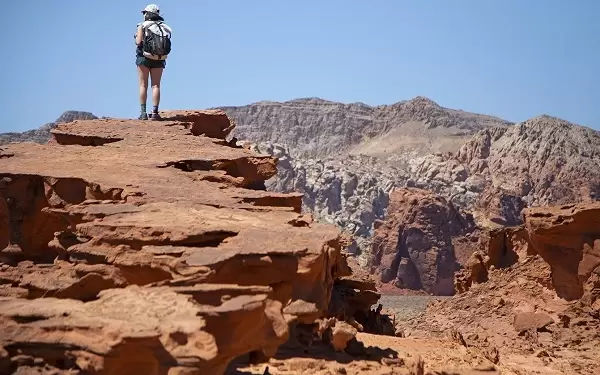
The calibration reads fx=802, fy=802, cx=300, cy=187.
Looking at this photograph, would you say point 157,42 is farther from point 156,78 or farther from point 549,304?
point 549,304

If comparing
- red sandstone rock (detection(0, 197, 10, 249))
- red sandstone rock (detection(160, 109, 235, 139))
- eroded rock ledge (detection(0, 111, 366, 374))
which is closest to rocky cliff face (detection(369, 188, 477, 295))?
red sandstone rock (detection(160, 109, 235, 139))

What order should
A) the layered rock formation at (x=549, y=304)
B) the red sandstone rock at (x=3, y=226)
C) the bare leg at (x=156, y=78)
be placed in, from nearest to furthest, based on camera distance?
the red sandstone rock at (x=3, y=226)
the bare leg at (x=156, y=78)
the layered rock formation at (x=549, y=304)

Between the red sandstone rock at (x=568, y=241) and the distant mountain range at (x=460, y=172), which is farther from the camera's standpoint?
the distant mountain range at (x=460, y=172)

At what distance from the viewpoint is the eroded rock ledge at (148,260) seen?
531 centimetres

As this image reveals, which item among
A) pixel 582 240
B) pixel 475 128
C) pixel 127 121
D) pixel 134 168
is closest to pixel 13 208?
pixel 134 168

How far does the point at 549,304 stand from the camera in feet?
62.4

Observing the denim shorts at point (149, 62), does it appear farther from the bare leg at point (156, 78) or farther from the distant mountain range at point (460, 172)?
the distant mountain range at point (460, 172)

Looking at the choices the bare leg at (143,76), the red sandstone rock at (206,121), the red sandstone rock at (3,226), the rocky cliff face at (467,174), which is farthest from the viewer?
the rocky cliff face at (467,174)

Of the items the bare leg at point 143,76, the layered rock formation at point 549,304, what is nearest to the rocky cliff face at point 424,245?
the layered rock formation at point 549,304

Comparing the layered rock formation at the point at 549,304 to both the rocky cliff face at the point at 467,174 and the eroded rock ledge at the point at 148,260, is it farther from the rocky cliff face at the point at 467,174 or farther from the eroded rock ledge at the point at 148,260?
the rocky cliff face at the point at 467,174

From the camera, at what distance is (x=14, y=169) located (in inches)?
400

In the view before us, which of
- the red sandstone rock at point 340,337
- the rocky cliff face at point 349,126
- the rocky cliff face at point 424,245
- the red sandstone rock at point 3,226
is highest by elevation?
the rocky cliff face at point 349,126

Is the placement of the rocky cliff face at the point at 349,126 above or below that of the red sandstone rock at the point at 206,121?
above

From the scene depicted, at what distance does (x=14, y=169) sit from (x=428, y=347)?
5722 millimetres
